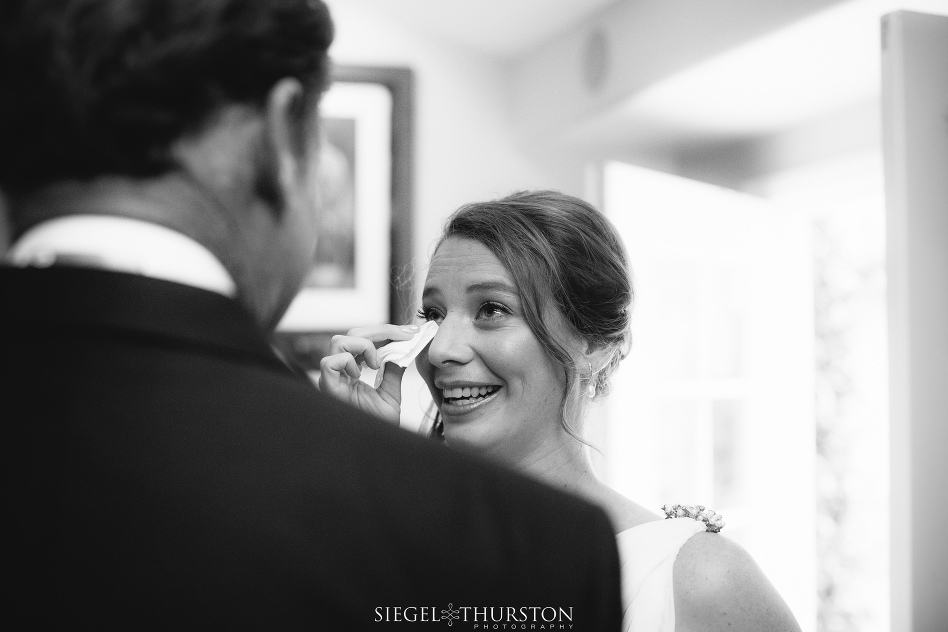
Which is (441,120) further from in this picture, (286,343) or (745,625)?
(745,625)

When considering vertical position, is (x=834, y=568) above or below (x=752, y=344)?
below

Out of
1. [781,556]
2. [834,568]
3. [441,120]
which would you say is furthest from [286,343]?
[834,568]

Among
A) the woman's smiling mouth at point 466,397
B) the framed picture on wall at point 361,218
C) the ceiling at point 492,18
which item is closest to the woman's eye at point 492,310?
the woman's smiling mouth at point 466,397

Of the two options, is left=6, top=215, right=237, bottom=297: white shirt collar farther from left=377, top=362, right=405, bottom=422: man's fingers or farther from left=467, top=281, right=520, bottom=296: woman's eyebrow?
left=377, top=362, right=405, bottom=422: man's fingers

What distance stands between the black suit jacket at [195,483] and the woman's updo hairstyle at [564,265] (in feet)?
2.57

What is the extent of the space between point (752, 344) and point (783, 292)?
6.9 inches

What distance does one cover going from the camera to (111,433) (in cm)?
29

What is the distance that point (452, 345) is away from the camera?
1.09 meters

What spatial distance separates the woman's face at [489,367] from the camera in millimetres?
1087

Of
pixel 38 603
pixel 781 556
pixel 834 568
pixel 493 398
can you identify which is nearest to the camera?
pixel 38 603

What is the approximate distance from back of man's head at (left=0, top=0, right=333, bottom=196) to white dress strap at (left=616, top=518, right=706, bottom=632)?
73 cm

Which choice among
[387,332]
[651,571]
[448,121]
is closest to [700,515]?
[651,571]

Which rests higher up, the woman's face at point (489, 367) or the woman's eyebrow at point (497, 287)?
the woman's eyebrow at point (497, 287)

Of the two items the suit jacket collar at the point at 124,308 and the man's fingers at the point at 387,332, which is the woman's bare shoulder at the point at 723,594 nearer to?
the man's fingers at the point at 387,332
